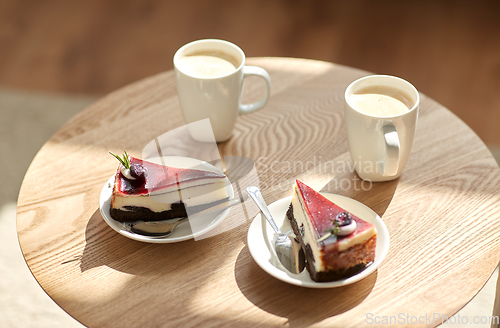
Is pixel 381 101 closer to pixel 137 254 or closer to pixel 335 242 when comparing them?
pixel 335 242

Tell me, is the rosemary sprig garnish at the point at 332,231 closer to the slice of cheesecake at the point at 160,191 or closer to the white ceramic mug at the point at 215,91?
the slice of cheesecake at the point at 160,191

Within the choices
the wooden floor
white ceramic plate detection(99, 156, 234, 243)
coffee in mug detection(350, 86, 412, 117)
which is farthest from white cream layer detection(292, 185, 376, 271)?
the wooden floor

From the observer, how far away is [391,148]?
96 cm

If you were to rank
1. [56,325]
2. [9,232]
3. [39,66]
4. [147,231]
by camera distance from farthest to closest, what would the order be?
[39,66]
[9,232]
[56,325]
[147,231]

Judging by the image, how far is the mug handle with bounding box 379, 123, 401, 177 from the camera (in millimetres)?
958

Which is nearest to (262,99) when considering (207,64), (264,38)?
(207,64)

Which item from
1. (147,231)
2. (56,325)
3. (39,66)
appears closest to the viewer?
(147,231)

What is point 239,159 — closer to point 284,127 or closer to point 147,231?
point 284,127

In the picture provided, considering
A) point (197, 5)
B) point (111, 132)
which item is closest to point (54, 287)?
point (111, 132)

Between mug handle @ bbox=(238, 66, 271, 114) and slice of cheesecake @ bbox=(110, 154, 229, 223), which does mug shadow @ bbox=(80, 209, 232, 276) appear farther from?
mug handle @ bbox=(238, 66, 271, 114)

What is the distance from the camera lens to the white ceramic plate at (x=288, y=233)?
2.67 ft

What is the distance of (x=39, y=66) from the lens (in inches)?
107

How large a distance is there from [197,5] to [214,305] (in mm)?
2630

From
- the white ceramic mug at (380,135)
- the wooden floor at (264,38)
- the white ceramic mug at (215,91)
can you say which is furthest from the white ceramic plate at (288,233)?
the wooden floor at (264,38)
